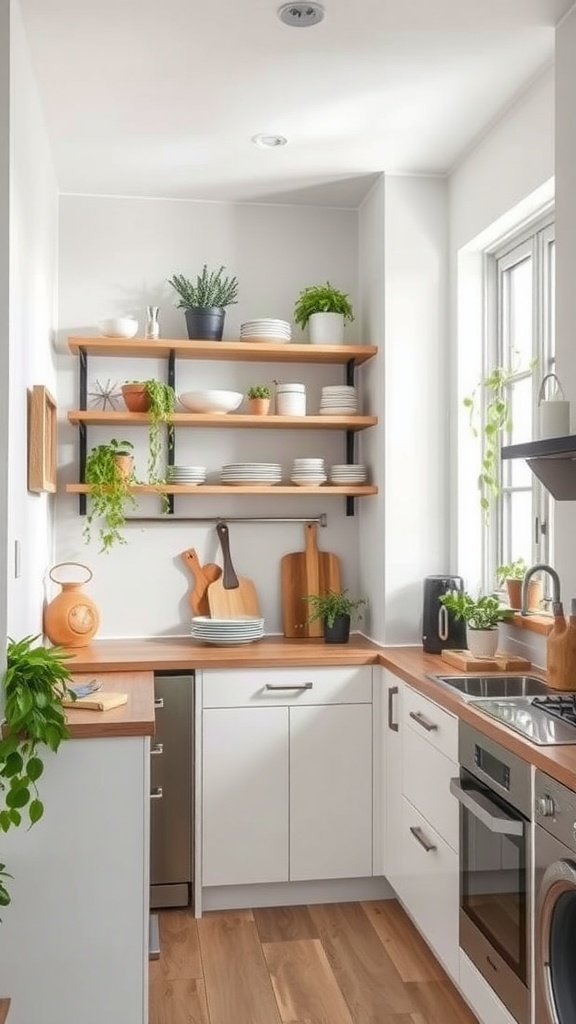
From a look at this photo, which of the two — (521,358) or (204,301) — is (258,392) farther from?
(521,358)

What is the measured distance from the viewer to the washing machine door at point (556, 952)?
189 centimetres

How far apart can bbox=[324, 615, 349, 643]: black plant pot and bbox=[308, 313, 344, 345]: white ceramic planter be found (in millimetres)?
1069

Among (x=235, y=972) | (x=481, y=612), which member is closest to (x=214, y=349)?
(x=481, y=612)

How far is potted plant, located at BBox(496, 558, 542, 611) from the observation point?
3102 millimetres

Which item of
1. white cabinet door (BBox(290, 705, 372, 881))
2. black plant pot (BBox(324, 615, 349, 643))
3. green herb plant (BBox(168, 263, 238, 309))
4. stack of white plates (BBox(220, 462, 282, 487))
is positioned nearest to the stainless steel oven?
white cabinet door (BBox(290, 705, 372, 881))

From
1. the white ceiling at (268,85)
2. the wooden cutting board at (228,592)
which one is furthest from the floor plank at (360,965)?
the white ceiling at (268,85)

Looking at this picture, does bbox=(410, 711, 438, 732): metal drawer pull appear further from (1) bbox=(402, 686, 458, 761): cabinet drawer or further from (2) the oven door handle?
(2) the oven door handle

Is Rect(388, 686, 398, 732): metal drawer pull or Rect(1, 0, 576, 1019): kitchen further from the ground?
Rect(1, 0, 576, 1019): kitchen

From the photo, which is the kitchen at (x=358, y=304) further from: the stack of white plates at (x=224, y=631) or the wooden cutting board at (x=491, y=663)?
the wooden cutting board at (x=491, y=663)

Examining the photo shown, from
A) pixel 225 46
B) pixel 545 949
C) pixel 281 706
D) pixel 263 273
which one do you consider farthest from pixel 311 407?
pixel 545 949

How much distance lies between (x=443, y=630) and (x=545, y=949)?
1.55 m

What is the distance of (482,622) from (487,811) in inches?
36.9

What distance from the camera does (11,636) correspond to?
2.59 meters

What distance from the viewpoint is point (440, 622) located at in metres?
3.41
